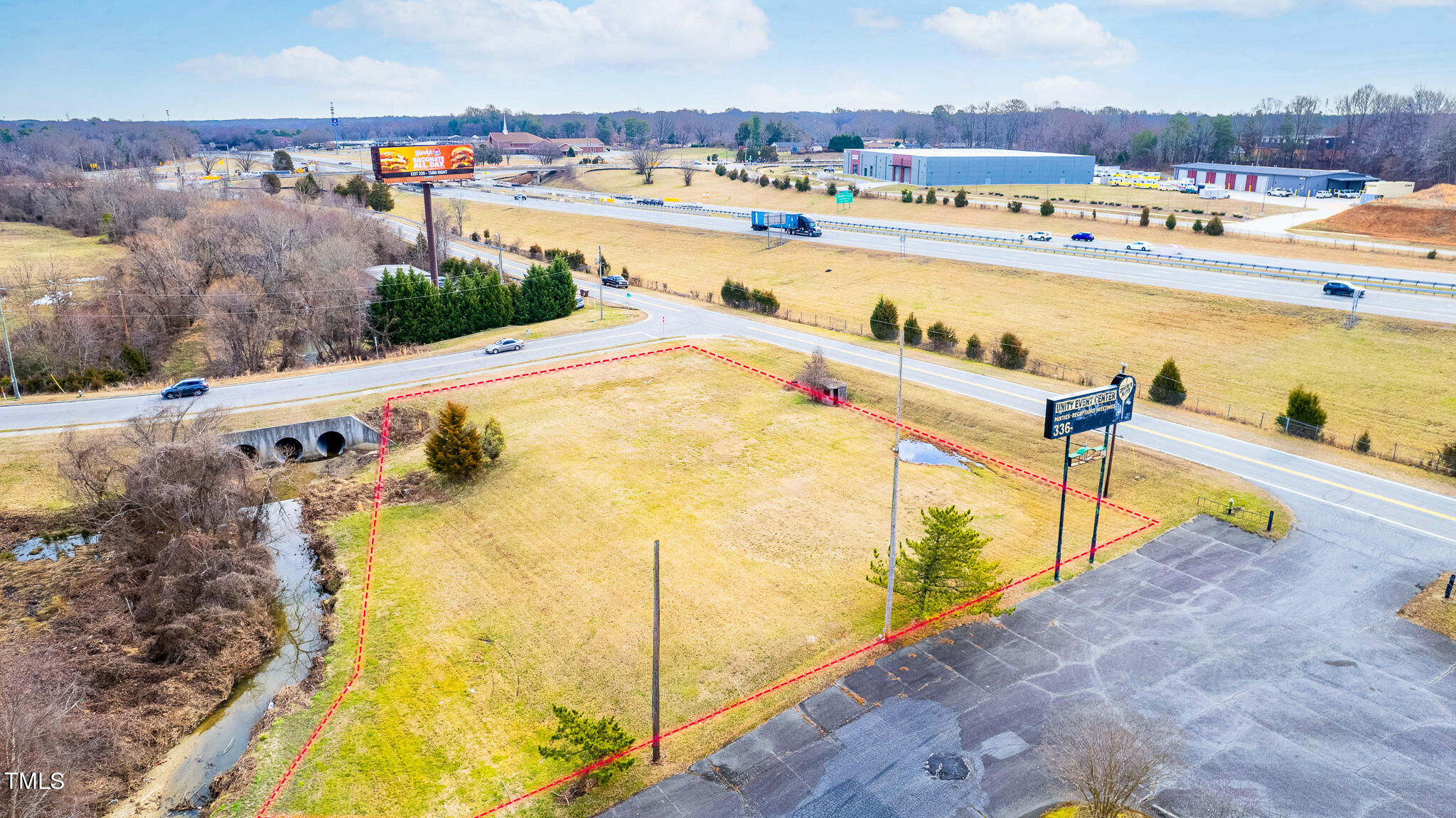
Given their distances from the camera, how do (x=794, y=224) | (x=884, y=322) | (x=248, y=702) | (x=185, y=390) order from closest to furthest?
(x=248, y=702) → (x=185, y=390) → (x=884, y=322) → (x=794, y=224)

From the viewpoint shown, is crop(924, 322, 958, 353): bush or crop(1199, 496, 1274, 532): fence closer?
crop(1199, 496, 1274, 532): fence

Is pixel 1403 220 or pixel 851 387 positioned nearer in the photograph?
pixel 851 387

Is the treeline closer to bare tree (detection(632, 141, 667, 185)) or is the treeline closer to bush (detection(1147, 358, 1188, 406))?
bush (detection(1147, 358, 1188, 406))

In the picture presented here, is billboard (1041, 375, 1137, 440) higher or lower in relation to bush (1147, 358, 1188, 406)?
higher

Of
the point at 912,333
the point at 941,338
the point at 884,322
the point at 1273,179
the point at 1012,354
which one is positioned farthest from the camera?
the point at 1273,179

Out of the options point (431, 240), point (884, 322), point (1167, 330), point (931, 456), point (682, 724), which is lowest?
point (682, 724)

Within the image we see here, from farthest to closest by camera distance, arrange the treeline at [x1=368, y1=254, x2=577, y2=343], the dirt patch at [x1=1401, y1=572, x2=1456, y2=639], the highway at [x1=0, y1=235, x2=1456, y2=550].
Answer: the treeline at [x1=368, y1=254, x2=577, y2=343], the highway at [x1=0, y1=235, x2=1456, y2=550], the dirt patch at [x1=1401, y1=572, x2=1456, y2=639]

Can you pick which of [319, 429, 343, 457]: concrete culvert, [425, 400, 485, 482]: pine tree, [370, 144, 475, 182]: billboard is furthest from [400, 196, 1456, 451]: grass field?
[319, 429, 343, 457]: concrete culvert

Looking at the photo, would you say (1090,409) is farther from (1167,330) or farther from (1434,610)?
(1167,330)

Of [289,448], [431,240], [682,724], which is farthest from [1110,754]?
[431,240]
